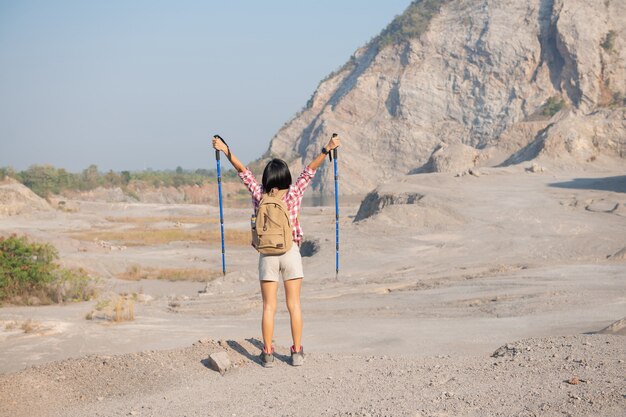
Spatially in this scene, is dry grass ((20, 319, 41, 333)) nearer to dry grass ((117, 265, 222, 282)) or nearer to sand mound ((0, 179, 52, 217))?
dry grass ((117, 265, 222, 282))

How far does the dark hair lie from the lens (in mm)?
6945

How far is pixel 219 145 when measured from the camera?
7719 millimetres

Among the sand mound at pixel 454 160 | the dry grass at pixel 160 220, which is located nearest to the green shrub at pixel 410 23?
the sand mound at pixel 454 160

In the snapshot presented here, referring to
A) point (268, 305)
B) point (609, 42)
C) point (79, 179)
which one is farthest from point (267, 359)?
point (79, 179)

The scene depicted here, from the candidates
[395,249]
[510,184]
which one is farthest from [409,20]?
[395,249]

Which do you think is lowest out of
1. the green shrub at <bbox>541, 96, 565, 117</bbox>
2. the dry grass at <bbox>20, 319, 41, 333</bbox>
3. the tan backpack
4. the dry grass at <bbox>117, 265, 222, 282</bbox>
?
the dry grass at <bbox>117, 265, 222, 282</bbox>

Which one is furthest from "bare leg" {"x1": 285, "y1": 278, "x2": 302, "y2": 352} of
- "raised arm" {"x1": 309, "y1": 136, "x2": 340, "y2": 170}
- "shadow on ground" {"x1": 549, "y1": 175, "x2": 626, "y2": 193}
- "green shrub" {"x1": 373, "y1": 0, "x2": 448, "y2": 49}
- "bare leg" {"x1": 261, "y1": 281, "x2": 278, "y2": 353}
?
"green shrub" {"x1": 373, "y1": 0, "x2": 448, "y2": 49}

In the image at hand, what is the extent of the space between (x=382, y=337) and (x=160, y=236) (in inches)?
1092

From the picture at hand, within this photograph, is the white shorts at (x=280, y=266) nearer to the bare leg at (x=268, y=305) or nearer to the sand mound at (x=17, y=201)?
the bare leg at (x=268, y=305)

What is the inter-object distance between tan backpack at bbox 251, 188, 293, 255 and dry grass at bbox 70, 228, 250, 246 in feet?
82.0

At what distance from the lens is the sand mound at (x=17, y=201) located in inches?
1831

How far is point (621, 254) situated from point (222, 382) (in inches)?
467

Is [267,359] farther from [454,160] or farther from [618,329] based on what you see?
[454,160]

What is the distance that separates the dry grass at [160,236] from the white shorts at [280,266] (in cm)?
2486
